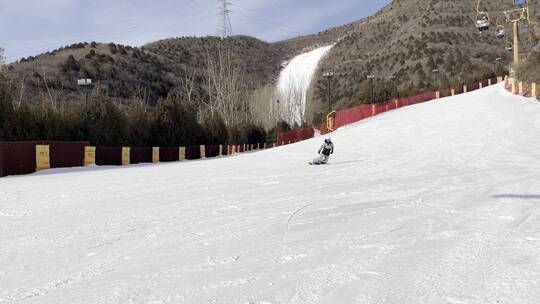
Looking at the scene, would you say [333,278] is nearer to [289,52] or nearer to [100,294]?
[100,294]

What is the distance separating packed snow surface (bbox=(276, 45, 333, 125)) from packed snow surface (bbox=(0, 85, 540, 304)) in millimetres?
70682

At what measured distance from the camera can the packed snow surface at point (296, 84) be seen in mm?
95812

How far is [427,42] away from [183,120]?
82.1m

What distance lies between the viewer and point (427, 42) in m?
108

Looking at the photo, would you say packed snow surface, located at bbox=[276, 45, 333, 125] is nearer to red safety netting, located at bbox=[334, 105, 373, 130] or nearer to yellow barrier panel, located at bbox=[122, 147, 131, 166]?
red safety netting, located at bbox=[334, 105, 373, 130]

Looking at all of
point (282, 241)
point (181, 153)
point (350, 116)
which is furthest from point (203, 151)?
point (282, 241)

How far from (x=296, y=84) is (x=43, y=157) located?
11130cm

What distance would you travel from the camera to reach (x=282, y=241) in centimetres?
603

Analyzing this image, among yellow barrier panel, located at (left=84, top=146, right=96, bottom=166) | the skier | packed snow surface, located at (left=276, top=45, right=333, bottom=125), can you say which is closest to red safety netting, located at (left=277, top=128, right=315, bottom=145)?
packed snow surface, located at (left=276, top=45, right=333, bottom=125)

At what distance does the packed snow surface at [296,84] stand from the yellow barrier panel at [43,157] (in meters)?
60.2

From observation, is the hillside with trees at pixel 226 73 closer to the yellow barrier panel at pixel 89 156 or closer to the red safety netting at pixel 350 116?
the yellow barrier panel at pixel 89 156

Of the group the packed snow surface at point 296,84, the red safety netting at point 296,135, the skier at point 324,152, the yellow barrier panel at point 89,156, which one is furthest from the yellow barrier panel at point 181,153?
the packed snow surface at point 296,84

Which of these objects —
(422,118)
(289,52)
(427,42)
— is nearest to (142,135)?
(422,118)

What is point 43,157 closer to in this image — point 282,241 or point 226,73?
point 282,241
